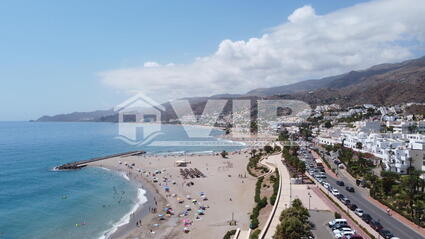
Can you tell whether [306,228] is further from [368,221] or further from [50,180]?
[50,180]

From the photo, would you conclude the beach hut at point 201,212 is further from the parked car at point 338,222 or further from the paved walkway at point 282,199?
the parked car at point 338,222

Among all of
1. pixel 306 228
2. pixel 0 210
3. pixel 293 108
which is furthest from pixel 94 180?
pixel 293 108

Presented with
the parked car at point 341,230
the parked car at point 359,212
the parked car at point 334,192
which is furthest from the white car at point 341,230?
the parked car at point 334,192

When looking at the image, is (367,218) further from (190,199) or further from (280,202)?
(190,199)

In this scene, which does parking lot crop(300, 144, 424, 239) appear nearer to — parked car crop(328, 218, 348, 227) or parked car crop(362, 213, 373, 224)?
parked car crop(362, 213, 373, 224)

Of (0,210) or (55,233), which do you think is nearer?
(55,233)
